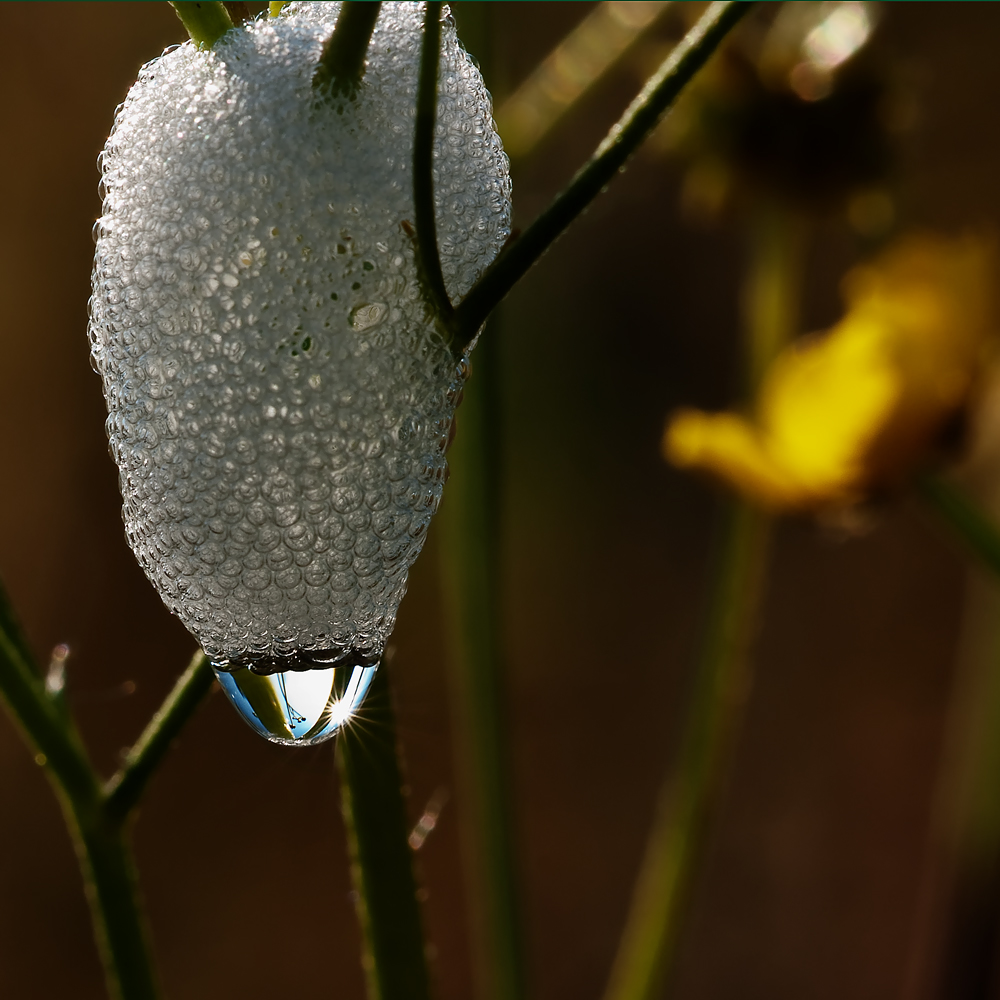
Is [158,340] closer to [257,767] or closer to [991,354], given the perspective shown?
[991,354]

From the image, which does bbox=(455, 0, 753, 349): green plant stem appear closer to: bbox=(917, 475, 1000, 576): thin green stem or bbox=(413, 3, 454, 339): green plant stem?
bbox=(413, 3, 454, 339): green plant stem

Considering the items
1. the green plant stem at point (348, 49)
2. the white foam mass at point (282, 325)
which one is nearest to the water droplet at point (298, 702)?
the white foam mass at point (282, 325)

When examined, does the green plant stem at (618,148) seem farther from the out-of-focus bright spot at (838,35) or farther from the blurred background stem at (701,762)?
the out-of-focus bright spot at (838,35)

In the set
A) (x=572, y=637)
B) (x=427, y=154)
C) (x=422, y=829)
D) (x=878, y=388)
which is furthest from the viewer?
(x=572, y=637)

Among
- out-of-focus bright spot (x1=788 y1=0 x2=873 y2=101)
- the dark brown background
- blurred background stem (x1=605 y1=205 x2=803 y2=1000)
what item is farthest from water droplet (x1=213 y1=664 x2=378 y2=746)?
the dark brown background

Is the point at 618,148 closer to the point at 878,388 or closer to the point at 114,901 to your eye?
the point at 114,901

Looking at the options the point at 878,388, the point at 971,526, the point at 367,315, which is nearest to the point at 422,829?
the point at 367,315
